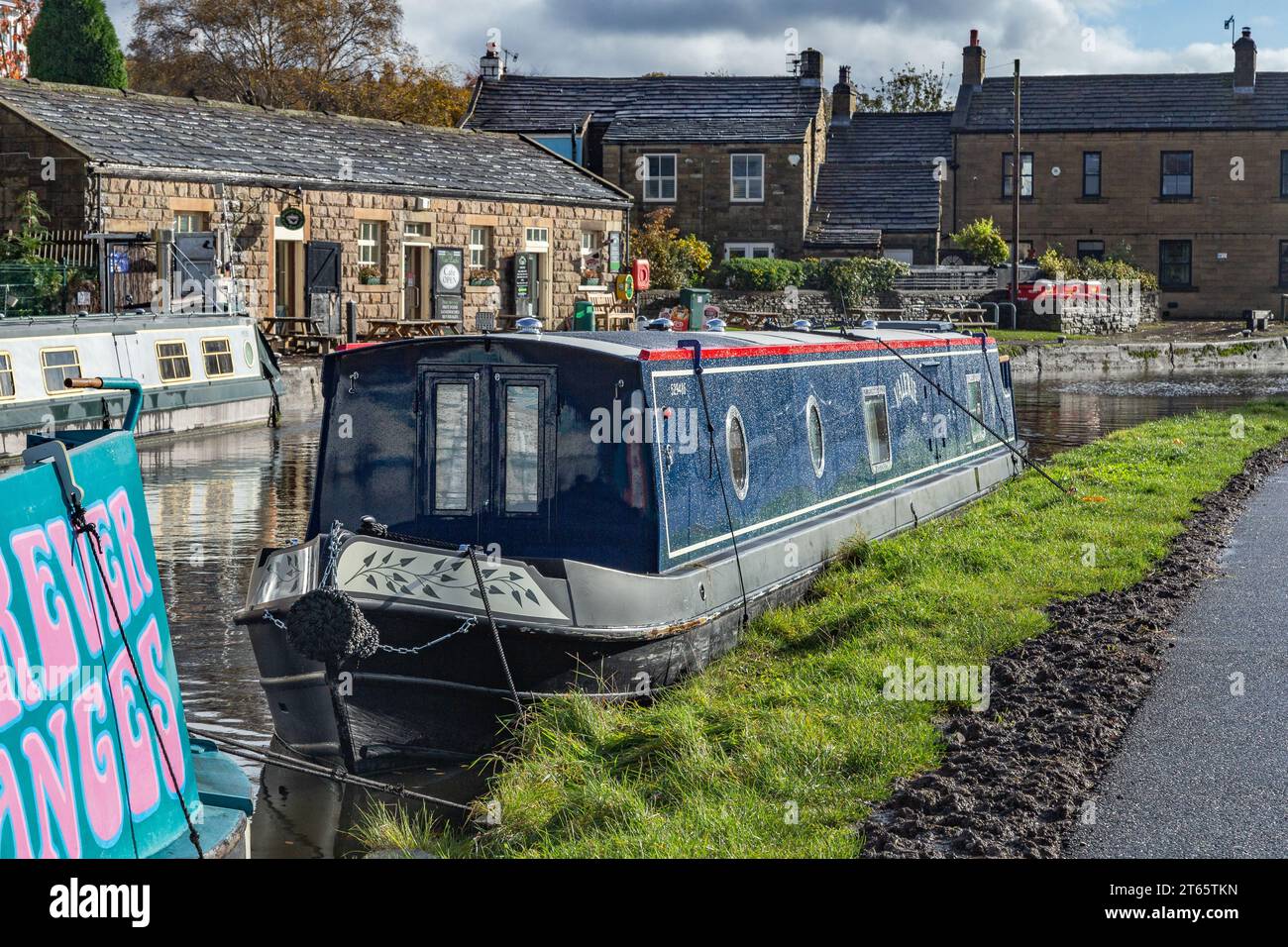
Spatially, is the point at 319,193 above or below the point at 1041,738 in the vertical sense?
above

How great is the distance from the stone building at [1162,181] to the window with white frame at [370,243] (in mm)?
23805

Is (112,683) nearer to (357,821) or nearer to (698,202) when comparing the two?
(357,821)

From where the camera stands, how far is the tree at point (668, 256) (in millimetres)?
44594

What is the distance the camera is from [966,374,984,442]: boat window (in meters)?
17.8

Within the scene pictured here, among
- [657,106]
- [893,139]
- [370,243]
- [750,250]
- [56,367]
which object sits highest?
[657,106]

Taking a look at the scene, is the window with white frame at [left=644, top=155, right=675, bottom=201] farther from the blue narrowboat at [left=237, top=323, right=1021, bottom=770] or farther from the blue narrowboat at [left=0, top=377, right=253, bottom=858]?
the blue narrowboat at [left=0, top=377, right=253, bottom=858]

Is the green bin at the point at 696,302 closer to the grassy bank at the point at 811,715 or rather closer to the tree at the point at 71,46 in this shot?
the tree at the point at 71,46

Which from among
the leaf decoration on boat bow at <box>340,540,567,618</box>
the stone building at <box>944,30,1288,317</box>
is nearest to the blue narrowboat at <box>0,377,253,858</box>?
the leaf decoration on boat bow at <box>340,540,567,618</box>

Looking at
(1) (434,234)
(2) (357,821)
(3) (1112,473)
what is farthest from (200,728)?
(1) (434,234)

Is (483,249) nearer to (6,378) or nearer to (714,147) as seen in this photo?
(714,147)

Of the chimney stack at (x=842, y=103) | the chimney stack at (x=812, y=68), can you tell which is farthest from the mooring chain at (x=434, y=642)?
the chimney stack at (x=842, y=103)

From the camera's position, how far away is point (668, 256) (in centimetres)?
4469

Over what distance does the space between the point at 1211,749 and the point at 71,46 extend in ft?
137

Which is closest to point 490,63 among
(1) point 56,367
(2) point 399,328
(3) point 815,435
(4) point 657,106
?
(4) point 657,106
